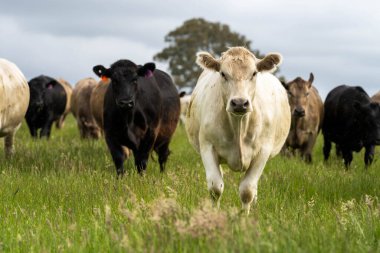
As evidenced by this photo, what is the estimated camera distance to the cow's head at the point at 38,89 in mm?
17766

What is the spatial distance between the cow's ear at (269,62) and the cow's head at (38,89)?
39.2 ft

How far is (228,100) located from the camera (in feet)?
20.2

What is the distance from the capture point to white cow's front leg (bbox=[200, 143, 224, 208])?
646 centimetres

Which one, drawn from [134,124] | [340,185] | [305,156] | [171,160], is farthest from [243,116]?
[305,156]

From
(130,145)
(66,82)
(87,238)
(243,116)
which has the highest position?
(243,116)

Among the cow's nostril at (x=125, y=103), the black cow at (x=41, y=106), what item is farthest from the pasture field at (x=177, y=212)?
the black cow at (x=41, y=106)

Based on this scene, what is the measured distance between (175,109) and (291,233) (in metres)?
7.58

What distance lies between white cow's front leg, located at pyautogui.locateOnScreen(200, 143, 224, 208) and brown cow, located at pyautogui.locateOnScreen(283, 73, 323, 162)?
8.00m

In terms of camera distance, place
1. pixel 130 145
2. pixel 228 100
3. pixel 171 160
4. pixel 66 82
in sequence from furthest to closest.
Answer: pixel 66 82
pixel 171 160
pixel 130 145
pixel 228 100

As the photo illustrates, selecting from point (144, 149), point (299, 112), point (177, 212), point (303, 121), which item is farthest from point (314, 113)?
point (177, 212)

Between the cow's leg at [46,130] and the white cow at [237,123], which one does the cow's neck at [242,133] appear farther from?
the cow's leg at [46,130]

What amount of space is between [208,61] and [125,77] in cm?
346

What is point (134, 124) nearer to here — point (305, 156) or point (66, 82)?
point (305, 156)

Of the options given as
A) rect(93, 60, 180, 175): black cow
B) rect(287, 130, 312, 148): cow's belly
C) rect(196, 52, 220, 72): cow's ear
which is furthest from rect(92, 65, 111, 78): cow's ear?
rect(287, 130, 312, 148): cow's belly
